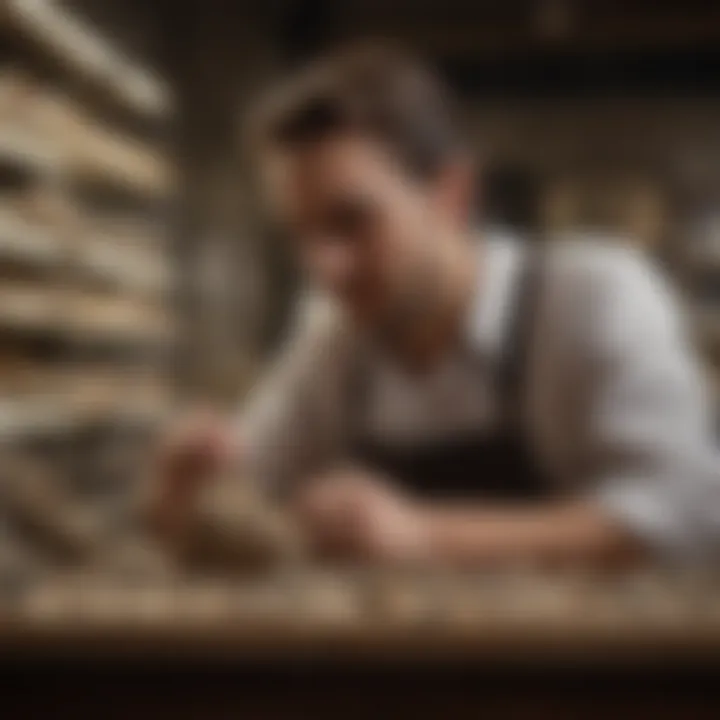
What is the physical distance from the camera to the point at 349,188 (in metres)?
A: 0.73

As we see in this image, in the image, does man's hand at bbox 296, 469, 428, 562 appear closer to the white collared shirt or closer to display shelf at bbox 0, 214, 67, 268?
the white collared shirt

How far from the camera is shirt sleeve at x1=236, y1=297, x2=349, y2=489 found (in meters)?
0.74

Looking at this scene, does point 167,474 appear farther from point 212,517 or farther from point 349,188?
point 349,188

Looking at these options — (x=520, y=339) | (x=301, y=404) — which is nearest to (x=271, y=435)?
(x=301, y=404)

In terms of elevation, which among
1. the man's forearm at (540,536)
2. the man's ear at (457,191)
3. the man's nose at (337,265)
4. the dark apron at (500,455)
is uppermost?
the man's ear at (457,191)

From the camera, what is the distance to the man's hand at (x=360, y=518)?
28.4 inches

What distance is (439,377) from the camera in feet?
2.41

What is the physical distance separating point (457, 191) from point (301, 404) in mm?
139

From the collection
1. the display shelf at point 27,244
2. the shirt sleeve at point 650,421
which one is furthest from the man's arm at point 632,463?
the display shelf at point 27,244

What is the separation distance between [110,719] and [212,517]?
0.12 metres

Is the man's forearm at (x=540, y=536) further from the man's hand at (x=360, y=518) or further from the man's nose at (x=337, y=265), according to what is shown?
the man's nose at (x=337, y=265)

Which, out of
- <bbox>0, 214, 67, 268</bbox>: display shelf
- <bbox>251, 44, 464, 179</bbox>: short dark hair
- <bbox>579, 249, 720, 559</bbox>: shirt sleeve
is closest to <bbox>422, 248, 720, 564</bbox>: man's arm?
<bbox>579, 249, 720, 559</bbox>: shirt sleeve

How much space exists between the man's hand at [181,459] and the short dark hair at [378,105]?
6.0 inches

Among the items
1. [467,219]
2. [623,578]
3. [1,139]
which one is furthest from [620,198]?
[1,139]
